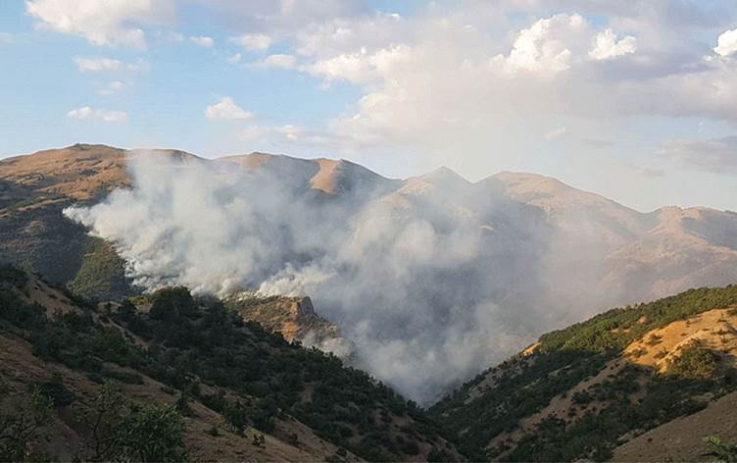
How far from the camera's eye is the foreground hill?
24.8 metres

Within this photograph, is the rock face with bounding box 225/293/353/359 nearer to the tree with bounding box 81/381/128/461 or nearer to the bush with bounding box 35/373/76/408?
the bush with bounding box 35/373/76/408

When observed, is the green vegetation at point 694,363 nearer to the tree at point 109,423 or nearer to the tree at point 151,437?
the tree at point 151,437

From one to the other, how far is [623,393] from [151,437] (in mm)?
61458

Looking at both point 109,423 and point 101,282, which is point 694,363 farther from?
point 101,282

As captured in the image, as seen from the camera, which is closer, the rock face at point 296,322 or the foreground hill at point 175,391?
the foreground hill at point 175,391

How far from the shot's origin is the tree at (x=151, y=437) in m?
22.3

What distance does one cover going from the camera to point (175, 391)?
1468 inches

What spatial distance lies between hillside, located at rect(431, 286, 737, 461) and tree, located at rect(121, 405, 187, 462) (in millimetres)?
27993

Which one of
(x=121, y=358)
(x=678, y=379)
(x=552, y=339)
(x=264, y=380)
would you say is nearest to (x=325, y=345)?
(x=552, y=339)

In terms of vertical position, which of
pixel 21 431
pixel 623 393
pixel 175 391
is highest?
pixel 21 431

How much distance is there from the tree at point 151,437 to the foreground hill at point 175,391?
0.05 meters

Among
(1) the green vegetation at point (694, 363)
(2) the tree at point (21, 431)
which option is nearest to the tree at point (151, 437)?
(2) the tree at point (21, 431)

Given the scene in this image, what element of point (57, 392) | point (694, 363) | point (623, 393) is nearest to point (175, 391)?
point (57, 392)

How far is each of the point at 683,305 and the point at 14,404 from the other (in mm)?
99786
